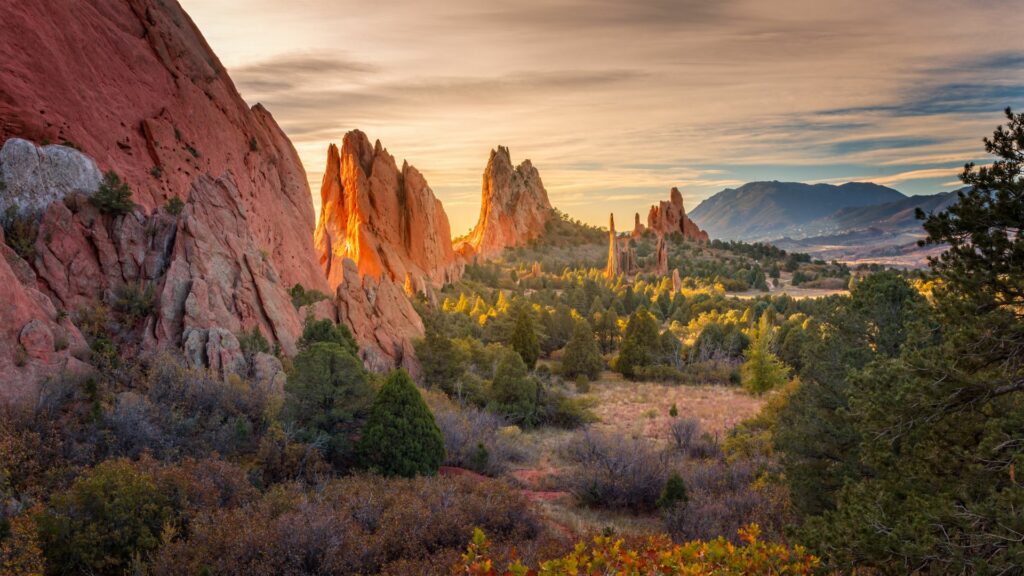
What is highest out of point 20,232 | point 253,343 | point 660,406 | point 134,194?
point 134,194

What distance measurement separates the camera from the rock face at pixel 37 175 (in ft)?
59.5

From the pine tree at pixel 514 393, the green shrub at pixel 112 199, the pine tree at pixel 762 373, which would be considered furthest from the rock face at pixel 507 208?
the green shrub at pixel 112 199

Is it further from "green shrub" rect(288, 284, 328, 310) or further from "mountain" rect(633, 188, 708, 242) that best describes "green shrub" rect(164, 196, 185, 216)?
"mountain" rect(633, 188, 708, 242)

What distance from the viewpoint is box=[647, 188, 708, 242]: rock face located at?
131250mm

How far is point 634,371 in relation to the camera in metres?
40.2

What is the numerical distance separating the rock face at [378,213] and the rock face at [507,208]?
175 feet

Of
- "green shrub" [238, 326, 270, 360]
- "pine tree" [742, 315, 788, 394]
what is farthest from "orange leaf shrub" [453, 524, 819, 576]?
"pine tree" [742, 315, 788, 394]

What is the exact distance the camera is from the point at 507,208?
445 ft

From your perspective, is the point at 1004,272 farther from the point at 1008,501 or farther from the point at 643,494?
the point at 643,494

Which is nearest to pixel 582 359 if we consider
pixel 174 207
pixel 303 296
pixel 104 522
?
pixel 303 296

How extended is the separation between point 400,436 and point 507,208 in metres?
122

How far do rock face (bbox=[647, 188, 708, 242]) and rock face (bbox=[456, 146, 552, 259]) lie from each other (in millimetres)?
26841

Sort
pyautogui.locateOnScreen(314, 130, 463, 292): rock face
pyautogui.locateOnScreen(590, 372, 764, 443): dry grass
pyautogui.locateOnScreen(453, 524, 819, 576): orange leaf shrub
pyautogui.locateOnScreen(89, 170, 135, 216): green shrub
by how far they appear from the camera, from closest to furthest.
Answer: pyautogui.locateOnScreen(453, 524, 819, 576): orange leaf shrub, pyautogui.locateOnScreen(89, 170, 135, 216): green shrub, pyautogui.locateOnScreen(590, 372, 764, 443): dry grass, pyautogui.locateOnScreen(314, 130, 463, 292): rock face

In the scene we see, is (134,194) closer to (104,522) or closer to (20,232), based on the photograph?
(20,232)
